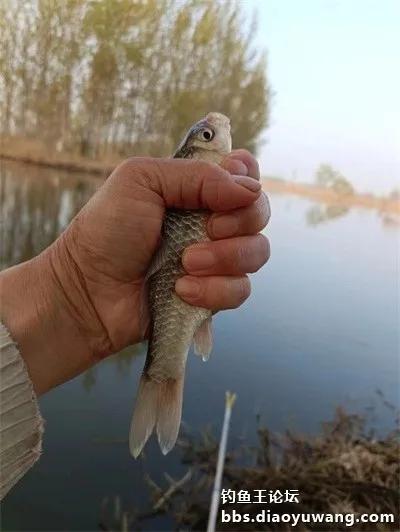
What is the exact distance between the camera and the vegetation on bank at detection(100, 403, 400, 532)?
11.2 feet

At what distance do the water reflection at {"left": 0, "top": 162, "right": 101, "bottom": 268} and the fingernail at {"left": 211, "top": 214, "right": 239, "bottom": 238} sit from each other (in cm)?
615

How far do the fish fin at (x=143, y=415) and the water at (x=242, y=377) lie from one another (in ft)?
7.67

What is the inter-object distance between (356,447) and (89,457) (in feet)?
6.04

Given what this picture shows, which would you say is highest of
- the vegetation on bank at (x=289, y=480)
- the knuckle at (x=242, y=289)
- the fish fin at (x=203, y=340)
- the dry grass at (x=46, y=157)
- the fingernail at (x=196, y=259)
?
the fingernail at (x=196, y=259)

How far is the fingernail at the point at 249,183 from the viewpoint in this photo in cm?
134

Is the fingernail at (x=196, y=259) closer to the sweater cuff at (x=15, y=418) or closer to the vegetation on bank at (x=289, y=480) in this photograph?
the sweater cuff at (x=15, y=418)

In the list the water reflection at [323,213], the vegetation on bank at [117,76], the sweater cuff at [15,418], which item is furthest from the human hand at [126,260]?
the water reflection at [323,213]

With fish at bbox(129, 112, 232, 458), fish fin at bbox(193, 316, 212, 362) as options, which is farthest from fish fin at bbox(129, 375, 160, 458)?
fish fin at bbox(193, 316, 212, 362)

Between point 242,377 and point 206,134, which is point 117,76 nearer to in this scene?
point 242,377

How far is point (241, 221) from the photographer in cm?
144

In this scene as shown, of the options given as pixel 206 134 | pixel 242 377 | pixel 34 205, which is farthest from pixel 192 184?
pixel 34 205

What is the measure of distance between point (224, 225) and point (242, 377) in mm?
4111

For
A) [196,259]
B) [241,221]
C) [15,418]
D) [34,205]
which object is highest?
[241,221]

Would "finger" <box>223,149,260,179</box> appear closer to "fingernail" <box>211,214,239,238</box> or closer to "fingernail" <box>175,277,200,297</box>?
"fingernail" <box>211,214,239,238</box>
